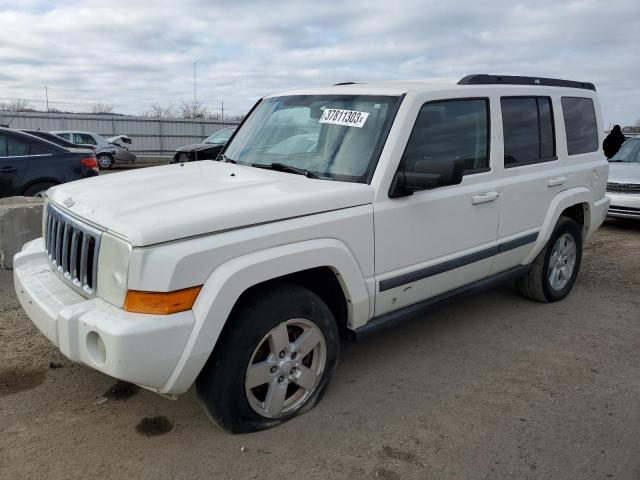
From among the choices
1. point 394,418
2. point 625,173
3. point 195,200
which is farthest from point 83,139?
point 394,418

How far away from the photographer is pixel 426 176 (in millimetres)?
3264

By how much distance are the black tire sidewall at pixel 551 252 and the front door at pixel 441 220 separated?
1.05m

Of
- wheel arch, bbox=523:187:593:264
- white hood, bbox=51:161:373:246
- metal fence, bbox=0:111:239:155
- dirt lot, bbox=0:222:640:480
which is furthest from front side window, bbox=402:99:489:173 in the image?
metal fence, bbox=0:111:239:155

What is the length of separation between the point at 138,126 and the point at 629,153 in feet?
80.3

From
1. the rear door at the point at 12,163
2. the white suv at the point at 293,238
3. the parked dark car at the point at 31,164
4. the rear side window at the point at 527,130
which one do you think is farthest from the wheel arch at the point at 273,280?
the rear door at the point at 12,163

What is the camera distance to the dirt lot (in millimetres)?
2852

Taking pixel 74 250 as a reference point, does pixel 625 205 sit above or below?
below

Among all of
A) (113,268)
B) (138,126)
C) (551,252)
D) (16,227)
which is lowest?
(551,252)

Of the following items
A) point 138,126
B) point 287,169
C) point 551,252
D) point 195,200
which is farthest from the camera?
point 138,126

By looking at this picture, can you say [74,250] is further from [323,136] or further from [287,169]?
[323,136]

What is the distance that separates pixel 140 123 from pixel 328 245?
93.6ft

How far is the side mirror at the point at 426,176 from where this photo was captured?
3.24 metres

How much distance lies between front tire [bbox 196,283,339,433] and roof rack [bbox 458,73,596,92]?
2.17m

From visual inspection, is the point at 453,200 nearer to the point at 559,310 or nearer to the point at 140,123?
the point at 559,310
